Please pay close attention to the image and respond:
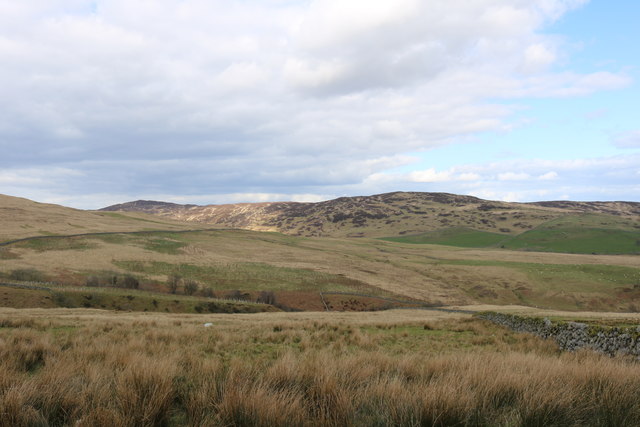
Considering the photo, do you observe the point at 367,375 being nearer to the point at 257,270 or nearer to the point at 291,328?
the point at 291,328

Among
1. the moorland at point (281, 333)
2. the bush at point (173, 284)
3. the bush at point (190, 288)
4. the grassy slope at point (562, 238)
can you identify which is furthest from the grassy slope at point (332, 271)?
the grassy slope at point (562, 238)

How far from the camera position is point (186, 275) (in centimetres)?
6644

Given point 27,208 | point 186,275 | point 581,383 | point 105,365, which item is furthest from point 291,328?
point 27,208

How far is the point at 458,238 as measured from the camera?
182875 mm

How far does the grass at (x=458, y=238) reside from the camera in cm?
17157

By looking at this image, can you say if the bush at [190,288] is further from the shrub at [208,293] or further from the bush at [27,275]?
the bush at [27,275]

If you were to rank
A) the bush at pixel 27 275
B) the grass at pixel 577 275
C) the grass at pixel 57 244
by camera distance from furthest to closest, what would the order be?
the grass at pixel 577 275 → the grass at pixel 57 244 → the bush at pixel 27 275

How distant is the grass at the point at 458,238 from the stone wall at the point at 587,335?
517 ft

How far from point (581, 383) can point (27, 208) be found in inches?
5668

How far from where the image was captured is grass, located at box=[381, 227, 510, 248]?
563 ft

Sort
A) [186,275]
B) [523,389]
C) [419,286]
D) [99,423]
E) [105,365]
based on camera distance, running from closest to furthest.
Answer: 1. [99,423]
2. [523,389]
3. [105,365]
4. [186,275]
5. [419,286]

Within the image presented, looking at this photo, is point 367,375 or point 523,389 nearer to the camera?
point 523,389

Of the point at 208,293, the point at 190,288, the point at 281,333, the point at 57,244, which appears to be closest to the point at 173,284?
the point at 190,288

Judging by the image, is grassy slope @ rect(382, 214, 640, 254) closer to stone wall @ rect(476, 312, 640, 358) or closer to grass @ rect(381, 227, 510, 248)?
grass @ rect(381, 227, 510, 248)
